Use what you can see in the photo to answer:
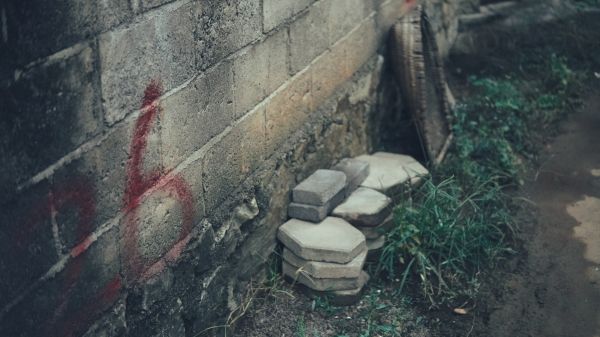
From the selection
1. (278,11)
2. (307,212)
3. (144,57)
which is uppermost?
(144,57)

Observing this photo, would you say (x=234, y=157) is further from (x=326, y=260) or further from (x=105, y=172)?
(x=105, y=172)

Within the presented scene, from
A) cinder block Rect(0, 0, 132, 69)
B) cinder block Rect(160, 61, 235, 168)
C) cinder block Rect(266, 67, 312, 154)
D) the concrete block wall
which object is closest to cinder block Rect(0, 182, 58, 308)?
the concrete block wall

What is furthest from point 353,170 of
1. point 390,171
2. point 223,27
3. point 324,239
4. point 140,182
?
point 140,182

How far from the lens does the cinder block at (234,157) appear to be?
11.6ft

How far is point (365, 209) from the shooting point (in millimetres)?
4418

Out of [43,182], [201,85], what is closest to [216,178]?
[201,85]

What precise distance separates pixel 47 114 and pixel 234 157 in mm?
1296

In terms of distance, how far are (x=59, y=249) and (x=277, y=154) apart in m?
1.65

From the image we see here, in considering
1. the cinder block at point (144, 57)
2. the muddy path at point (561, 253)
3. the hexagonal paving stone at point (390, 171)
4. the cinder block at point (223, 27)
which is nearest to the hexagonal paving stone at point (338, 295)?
the muddy path at point (561, 253)

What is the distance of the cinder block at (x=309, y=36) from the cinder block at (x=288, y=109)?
78 mm

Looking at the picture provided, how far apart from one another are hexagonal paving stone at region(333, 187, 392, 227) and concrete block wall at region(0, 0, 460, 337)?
0.93 ft

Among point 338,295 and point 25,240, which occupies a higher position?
point 25,240

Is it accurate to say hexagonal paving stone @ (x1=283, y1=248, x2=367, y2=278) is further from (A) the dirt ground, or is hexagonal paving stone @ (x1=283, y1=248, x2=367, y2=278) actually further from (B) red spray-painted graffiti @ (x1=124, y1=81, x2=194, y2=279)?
(B) red spray-painted graffiti @ (x1=124, y1=81, x2=194, y2=279)

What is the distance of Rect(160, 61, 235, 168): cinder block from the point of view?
3.18 meters
